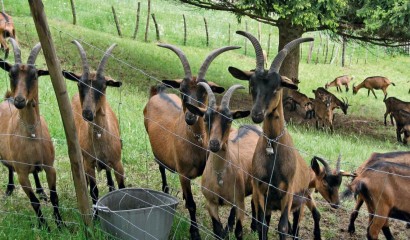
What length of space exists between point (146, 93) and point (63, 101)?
1027 cm

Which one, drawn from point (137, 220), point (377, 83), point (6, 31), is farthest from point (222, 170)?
point (377, 83)

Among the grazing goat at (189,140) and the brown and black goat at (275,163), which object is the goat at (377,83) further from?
the brown and black goat at (275,163)

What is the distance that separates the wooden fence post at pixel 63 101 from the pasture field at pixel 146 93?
395 millimetres

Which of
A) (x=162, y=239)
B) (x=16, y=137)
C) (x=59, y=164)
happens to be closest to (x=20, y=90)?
(x=16, y=137)

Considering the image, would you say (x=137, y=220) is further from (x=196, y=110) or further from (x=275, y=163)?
(x=275, y=163)

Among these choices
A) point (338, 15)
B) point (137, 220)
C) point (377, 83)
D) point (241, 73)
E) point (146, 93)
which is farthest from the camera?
point (377, 83)

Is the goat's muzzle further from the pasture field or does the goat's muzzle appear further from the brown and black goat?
the brown and black goat

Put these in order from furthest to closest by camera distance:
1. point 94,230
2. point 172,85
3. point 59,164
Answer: point 59,164, point 172,85, point 94,230

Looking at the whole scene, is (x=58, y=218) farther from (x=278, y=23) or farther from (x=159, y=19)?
(x=159, y=19)

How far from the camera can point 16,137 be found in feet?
20.4

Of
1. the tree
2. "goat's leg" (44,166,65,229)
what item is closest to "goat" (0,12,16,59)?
the tree

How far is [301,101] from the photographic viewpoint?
56.0ft

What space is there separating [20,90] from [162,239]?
7.04 ft

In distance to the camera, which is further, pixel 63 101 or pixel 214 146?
pixel 214 146
